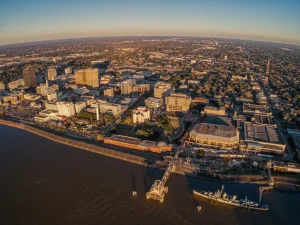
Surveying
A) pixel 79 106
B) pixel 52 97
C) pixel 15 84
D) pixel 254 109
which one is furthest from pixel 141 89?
pixel 15 84

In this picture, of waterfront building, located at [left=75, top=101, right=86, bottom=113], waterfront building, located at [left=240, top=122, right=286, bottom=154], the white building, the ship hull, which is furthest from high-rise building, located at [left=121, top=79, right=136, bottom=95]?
the ship hull

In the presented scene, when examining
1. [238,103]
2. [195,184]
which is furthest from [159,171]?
[238,103]

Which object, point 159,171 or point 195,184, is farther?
point 159,171

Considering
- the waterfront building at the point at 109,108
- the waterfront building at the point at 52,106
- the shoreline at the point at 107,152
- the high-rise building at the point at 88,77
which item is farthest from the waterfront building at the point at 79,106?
the high-rise building at the point at 88,77

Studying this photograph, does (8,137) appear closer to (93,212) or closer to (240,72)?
(93,212)

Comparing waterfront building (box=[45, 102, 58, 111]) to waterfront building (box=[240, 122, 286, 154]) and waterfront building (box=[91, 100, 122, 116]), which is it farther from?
waterfront building (box=[240, 122, 286, 154])

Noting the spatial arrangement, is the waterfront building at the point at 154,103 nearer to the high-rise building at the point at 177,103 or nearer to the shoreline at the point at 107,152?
the high-rise building at the point at 177,103

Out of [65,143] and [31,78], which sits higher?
[31,78]
